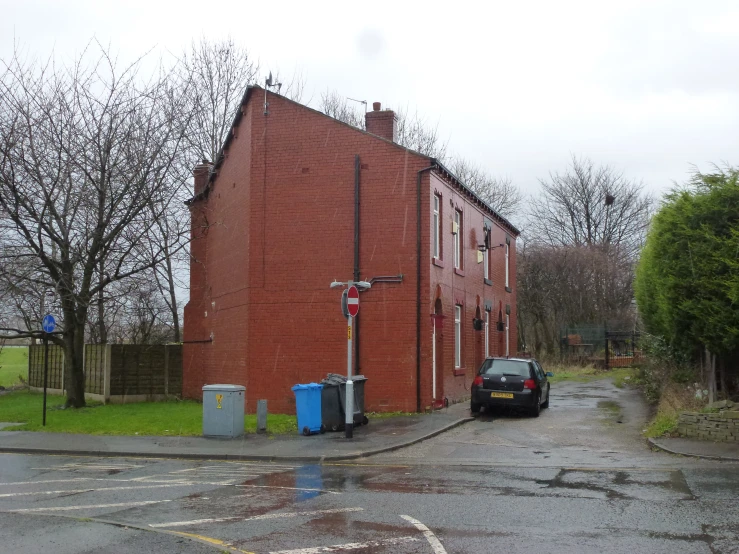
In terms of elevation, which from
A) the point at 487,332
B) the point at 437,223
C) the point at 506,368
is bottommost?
the point at 506,368

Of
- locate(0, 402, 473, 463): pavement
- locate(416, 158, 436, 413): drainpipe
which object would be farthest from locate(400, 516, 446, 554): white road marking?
locate(416, 158, 436, 413): drainpipe

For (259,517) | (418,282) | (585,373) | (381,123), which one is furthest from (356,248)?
(585,373)

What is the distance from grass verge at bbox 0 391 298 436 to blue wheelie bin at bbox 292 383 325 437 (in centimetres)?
65

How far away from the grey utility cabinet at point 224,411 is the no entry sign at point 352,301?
285 centimetres

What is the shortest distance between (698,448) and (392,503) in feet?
22.1

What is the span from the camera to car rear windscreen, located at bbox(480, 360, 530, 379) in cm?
1961

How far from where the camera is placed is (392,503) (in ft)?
29.6

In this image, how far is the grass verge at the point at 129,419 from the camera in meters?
17.2

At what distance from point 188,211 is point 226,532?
20680 mm

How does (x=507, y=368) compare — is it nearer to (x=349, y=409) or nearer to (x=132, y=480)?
(x=349, y=409)

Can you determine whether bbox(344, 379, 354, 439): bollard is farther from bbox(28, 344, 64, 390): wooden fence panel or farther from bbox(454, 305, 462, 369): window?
bbox(28, 344, 64, 390): wooden fence panel

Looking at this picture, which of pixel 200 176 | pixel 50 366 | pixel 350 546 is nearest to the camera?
pixel 350 546

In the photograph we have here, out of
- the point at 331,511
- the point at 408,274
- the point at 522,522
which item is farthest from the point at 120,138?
the point at 522,522

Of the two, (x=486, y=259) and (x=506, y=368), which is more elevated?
(x=486, y=259)
